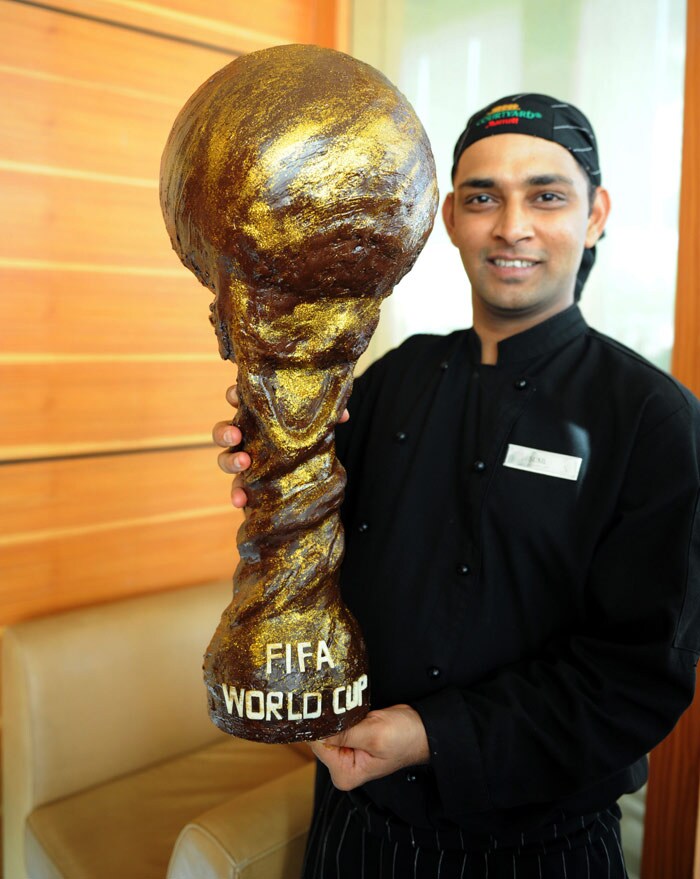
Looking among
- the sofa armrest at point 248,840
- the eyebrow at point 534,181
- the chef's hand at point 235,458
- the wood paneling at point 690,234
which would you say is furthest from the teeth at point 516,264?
the sofa armrest at point 248,840

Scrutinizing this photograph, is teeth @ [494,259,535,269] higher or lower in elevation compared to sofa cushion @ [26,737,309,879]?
higher

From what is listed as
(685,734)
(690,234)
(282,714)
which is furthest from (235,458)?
(685,734)

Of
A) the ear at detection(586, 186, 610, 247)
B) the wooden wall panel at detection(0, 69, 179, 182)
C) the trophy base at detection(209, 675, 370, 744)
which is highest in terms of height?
the wooden wall panel at detection(0, 69, 179, 182)

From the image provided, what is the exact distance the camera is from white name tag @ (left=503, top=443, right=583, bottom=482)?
103cm

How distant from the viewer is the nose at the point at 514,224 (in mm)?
1078

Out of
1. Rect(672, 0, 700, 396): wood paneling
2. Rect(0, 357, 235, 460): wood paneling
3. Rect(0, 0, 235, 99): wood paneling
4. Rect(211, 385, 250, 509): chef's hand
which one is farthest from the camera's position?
Rect(0, 357, 235, 460): wood paneling

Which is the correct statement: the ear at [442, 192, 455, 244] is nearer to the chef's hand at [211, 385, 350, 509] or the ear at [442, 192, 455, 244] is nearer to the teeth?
the teeth

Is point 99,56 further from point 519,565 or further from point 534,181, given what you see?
point 519,565

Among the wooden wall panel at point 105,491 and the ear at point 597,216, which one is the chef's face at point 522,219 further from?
the wooden wall panel at point 105,491

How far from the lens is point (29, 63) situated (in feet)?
5.74

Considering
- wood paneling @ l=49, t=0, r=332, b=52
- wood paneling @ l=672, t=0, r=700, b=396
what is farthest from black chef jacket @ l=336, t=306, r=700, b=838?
wood paneling @ l=49, t=0, r=332, b=52

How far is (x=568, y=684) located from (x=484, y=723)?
112mm

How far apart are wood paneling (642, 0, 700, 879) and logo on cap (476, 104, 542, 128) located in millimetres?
640

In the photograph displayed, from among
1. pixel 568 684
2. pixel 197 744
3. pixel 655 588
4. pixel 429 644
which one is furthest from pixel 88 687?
pixel 655 588
